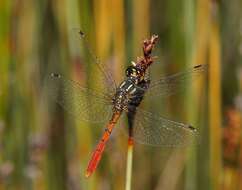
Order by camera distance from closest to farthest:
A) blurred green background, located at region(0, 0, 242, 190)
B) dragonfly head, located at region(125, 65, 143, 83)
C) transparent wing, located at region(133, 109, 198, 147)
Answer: dragonfly head, located at region(125, 65, 143, 83) → transparent wing, located at region(133, 109, 198, 147) → blurred green background, located at region(0, 0, 242, 190)

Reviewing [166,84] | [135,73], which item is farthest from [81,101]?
[135,73]

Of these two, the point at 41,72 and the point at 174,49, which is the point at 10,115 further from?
the point at 174,49

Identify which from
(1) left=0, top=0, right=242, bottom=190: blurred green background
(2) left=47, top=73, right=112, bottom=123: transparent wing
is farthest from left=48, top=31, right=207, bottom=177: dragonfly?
(1) left=0, top=0, right=242, bottom=190: blurred green background

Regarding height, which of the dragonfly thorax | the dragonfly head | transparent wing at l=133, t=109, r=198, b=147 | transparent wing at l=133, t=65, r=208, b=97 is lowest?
transparent wing at l=133, t=109, r=198, b=147

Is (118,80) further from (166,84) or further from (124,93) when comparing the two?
(124,93)

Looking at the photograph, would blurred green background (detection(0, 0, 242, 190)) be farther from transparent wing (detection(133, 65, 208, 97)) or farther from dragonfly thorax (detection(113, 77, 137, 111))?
dragonfly thorax (detection(113, 77, 137, 111))

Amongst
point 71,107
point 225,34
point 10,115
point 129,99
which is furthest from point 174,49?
point 129,99

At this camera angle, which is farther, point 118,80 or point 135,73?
point 118,80

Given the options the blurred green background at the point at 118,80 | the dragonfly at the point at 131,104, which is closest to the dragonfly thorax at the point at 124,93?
the dragonfly at the point at 131,104
